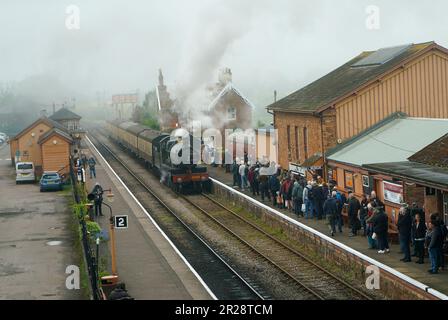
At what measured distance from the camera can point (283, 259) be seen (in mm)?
19312

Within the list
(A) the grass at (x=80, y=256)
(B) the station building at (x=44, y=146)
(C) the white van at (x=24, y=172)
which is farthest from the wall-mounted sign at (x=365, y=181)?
(C) the white van at (x=24, y=172)

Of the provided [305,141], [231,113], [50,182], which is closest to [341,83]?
[305,141]

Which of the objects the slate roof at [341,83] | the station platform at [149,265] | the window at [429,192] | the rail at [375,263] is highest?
the slate roof at [341,83]

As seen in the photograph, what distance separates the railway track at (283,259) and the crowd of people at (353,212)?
1.53 m

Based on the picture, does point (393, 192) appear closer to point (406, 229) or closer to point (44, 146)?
point (406, 229)

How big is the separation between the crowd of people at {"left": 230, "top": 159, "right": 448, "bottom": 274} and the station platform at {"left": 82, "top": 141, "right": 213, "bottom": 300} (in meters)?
4.47

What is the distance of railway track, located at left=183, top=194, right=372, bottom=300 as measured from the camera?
1577 cm

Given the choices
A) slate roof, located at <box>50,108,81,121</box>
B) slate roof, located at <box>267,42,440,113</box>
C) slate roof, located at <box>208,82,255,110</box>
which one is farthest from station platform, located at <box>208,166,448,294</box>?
slate roof, located at <box>50,108,81,121</box>

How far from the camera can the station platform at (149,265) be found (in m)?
16.2

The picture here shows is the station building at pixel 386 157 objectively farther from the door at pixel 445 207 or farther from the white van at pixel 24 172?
the white van at pixel 24 172

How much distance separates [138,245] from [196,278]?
4.63 m

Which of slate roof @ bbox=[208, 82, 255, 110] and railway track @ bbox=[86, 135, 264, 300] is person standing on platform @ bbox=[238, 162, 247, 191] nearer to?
railway track @ bbox=[86, 135, 264, 300]
